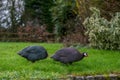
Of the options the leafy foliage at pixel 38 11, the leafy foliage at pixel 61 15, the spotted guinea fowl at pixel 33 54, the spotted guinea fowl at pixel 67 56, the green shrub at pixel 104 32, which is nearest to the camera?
the spotted guinea fowl at pixel 67 56

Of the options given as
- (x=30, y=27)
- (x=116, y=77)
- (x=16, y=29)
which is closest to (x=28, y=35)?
(x=30, y=27)

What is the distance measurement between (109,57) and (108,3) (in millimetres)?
2829

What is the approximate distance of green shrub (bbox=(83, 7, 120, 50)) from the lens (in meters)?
12.4

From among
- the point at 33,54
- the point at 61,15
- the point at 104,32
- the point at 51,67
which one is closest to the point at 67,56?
the point at 51,67

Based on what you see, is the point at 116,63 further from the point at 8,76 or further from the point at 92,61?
the point at 8,76

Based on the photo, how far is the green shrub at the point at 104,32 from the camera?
40.5 feet

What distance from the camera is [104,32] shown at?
12.4m

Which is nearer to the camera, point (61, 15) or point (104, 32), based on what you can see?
point (104, 32)

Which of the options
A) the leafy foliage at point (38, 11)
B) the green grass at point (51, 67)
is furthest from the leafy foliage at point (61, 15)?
the green grass at point (51, 67)

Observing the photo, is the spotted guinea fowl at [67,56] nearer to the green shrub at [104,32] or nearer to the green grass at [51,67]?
the green grass at [51,67]

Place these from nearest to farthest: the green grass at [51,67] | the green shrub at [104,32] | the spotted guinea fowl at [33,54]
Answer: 1. the green grass at [51,67]
2. the spotted guinea fowl at [33,54]
3. the green shrub at [104,32]

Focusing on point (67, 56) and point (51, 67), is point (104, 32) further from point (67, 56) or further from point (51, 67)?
point (51, 67)

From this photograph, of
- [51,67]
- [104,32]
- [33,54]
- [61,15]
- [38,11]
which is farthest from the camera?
[38,11]

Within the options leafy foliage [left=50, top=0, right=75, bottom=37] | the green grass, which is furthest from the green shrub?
leafy foliage [left=50, top=0, right=75, bottom=37]
